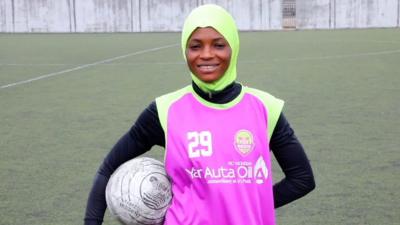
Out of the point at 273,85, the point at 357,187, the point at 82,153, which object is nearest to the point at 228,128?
the point at 357,187

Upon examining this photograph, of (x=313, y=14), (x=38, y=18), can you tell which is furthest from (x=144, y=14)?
(x=313, y=14)

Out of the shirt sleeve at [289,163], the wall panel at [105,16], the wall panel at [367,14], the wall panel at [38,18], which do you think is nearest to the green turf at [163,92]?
the shirt sleeve at [289,163]

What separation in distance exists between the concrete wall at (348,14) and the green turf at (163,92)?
13.2 metres

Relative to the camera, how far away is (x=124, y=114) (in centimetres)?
907

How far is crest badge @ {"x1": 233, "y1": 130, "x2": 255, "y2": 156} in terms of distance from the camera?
2455 mm

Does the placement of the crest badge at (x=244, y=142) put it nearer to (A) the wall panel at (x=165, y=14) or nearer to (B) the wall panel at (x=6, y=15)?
(A) the wall panel at (x=165, y=14)

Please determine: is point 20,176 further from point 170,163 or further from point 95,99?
point 95,99

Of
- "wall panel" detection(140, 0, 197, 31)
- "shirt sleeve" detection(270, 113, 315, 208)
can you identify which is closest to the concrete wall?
"wall panel" detection(140, 0, 197, 31)

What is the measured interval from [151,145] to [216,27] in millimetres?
451

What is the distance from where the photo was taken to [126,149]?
2.60 m

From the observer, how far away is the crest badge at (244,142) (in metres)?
2.46

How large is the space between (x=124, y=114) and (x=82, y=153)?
222 centimetres

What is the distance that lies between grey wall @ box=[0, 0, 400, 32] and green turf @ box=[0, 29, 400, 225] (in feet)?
43.8

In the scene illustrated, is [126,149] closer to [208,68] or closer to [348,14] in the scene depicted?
[208,68]
